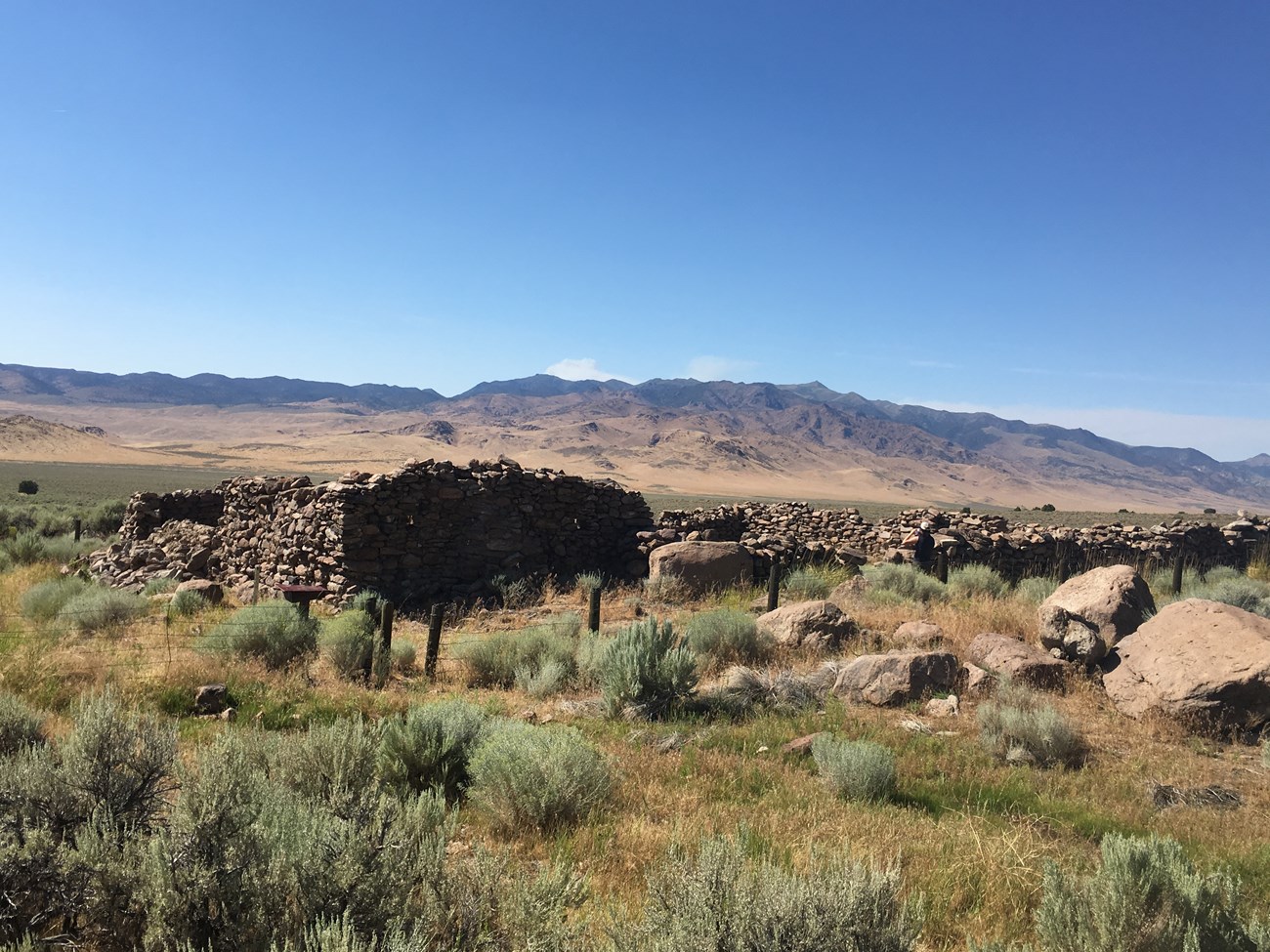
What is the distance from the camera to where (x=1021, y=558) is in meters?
18.8

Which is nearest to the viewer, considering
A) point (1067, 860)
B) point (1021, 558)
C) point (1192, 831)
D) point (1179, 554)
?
point (1067, 860)

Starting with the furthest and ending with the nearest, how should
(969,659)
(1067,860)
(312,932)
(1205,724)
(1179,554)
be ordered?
(1179,554) < (969,659) < (1205,724) < (1067,860) < (312,932)

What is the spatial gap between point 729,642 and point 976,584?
7804 mm

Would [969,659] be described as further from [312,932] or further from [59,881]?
[59,881]

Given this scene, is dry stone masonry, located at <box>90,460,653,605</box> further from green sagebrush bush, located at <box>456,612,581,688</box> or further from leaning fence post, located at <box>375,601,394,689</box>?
green sagebrush bush, located at <box>456,612,581,688</box>

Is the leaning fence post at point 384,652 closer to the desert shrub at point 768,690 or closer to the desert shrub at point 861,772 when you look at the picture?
the desert shrub at point 768,690

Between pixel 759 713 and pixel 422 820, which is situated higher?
pixel 422 820

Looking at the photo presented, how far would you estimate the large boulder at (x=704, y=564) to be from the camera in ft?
47.5

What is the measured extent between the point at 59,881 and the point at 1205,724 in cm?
922

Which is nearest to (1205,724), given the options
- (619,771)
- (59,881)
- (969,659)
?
(969,659)

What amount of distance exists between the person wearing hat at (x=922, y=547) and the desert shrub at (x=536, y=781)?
43.0 feet

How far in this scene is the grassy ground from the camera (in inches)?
176

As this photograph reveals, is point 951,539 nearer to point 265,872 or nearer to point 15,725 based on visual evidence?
point 15,725

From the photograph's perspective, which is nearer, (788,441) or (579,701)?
(579,701)
